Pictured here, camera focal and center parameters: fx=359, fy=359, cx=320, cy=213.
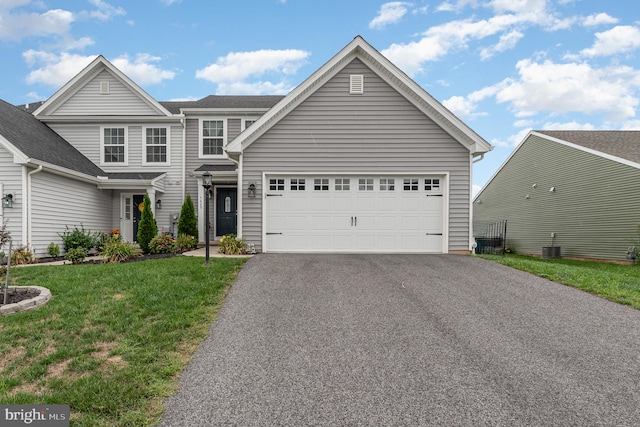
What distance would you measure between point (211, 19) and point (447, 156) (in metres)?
8.30

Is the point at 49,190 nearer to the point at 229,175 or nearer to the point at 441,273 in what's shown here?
the point at 229,175

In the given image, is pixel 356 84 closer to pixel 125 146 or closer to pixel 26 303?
pixel 26 303

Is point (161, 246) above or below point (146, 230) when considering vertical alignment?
below

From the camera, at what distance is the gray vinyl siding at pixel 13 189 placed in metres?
10.1

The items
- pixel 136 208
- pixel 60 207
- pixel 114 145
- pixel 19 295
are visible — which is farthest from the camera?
pixel 114 145

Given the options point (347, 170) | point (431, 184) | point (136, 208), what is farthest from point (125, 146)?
point (431, 184)

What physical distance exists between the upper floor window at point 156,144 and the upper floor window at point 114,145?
876 mm

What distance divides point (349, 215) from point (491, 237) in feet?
48.5

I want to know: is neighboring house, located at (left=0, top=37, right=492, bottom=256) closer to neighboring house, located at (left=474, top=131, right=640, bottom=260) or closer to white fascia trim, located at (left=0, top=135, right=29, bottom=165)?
white fascia trim, located at (left=0, top=135, right=29, bottom=165)

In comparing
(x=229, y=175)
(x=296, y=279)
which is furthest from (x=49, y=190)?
(x=296, y=279)

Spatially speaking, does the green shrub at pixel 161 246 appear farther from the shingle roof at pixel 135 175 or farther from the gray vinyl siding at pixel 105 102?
the gray vinyl siding at pixel 105 102

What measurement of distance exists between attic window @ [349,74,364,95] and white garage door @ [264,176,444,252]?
2547 millimetres

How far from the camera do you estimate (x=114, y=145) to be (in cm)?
1423

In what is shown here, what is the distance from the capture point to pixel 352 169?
34.5 feet
